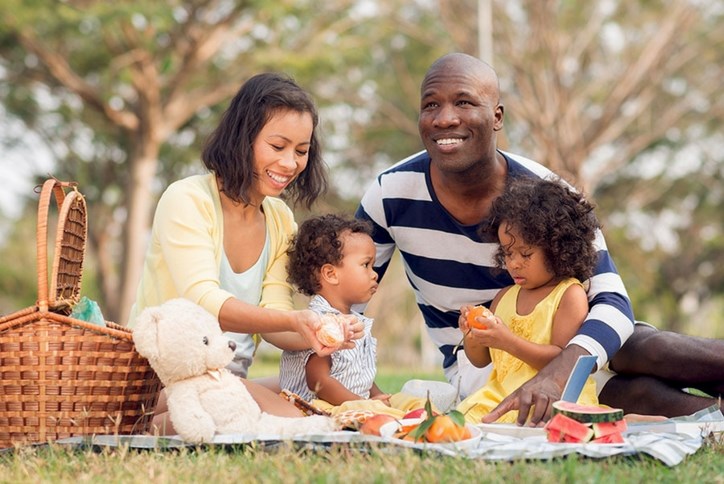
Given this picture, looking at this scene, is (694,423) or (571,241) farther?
(571,241)

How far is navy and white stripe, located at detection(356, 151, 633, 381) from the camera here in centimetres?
475

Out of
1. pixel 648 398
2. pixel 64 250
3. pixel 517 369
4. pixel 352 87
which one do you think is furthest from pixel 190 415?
pixel 352 87

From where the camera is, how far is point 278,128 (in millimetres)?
4324

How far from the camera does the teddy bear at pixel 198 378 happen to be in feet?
11.4

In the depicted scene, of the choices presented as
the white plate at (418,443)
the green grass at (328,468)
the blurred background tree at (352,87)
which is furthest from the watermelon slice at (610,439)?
the blurred background tree at (352,87)

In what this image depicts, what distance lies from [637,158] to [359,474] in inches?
831

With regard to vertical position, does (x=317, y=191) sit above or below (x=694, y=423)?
above

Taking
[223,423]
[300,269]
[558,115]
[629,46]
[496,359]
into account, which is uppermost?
[629,46]

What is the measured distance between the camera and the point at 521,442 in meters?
3.36

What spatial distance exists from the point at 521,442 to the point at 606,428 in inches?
11.5

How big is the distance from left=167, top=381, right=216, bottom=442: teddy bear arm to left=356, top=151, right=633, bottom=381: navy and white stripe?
1.66 m

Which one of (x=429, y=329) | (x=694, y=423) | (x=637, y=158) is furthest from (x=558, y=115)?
(x=694, y=423)

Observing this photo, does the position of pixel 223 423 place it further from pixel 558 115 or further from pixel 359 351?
pixel 558 115

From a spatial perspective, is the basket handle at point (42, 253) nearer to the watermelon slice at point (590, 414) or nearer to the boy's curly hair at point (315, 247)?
the boy's curly hair at point (315, 247)
